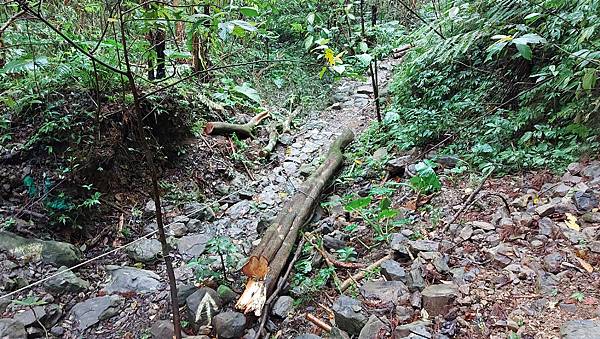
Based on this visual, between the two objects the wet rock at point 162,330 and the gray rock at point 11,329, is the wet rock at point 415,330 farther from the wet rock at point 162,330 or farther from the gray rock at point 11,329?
the gray rock at point 11,329

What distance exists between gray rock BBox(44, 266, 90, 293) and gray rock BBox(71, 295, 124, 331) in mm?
172

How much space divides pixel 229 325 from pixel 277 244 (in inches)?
33.3

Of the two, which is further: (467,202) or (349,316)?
(467,202)

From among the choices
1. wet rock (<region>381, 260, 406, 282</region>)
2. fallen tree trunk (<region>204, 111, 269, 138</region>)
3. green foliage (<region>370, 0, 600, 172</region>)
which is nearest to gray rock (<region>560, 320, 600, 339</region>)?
wet rock (<region>381, 260, 406, 282</region>)

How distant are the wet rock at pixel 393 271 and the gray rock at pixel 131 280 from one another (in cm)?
199

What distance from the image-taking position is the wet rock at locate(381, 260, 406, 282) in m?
2.61

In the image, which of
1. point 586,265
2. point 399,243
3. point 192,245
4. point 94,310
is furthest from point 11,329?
point 586,265

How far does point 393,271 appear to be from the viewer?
2650mm

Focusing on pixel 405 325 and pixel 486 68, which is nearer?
pixel 405 325

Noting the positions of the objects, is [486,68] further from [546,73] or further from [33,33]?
[33,33]

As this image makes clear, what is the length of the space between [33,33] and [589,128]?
18.7 feet

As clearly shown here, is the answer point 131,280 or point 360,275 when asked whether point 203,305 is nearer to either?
point 131,280

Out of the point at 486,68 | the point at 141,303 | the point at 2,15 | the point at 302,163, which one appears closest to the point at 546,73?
the point at 486,68

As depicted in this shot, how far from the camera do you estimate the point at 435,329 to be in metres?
2.10
